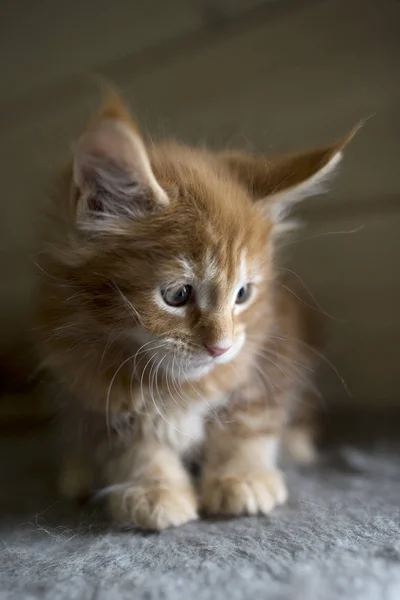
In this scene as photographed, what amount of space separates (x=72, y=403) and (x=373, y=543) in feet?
1.70

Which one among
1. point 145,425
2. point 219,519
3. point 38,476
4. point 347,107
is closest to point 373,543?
point 219,519

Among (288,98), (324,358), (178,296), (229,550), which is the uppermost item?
(288,98)

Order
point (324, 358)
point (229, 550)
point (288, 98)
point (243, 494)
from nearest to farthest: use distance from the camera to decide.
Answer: point (229, 550), point (243, 494), point (324, 358), point (288, 98)

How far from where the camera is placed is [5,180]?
5.72 feet

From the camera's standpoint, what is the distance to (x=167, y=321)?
2.95ft

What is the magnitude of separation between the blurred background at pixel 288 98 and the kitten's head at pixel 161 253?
0.83 ft

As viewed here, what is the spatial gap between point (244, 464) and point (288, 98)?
2.67 ft

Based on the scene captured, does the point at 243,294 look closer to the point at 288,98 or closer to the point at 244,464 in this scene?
the point at 244,464

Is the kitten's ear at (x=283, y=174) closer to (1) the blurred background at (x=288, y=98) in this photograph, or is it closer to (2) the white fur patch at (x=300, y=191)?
(2) the white fur patch at (x=300, y=191)

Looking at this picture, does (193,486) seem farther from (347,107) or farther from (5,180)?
(5,180)

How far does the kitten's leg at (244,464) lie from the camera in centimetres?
96

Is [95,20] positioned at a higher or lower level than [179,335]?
higher

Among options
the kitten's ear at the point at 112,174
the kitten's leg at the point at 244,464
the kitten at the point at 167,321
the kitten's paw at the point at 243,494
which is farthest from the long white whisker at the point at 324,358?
the kitten's ear at the point at 112,174

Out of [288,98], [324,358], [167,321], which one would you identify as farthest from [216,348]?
[288,98]
